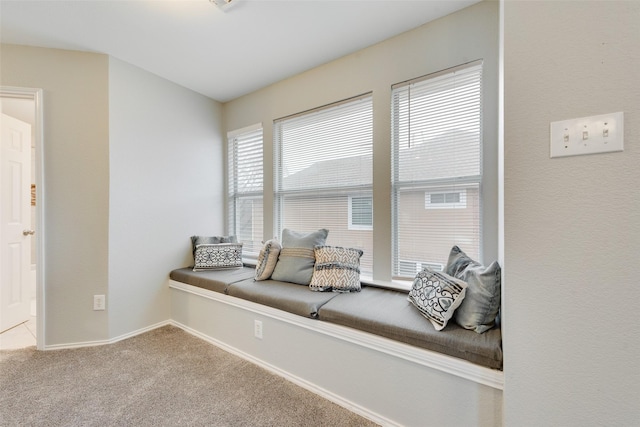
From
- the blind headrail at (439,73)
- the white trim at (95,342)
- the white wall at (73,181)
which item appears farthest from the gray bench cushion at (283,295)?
the blind headrail at (439,73)

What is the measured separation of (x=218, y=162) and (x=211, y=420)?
263cm

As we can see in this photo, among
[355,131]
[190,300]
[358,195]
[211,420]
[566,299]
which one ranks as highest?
[355,131]

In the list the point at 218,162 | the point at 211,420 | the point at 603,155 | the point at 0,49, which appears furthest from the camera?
the point at 218,162

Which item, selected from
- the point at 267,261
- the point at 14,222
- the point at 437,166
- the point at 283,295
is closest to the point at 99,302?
the point at 14,222

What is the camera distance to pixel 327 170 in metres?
2.45

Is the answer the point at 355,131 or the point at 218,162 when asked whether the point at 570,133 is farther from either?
the point at 218,162

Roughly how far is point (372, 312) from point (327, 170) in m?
1.40

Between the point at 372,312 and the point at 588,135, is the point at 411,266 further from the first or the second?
the point at 588,135

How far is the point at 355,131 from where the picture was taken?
7.40 ft

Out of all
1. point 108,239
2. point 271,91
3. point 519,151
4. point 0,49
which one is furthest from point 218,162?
point 519,151

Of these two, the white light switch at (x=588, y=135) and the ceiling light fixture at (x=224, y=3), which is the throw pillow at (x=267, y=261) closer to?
the ceiling light fixture at (x=224, y=3)

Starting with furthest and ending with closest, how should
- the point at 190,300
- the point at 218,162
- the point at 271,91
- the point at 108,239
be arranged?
1. the point at 218,162
2. the point at 271,91
3. the point at 190,300
4. the point at 108,239

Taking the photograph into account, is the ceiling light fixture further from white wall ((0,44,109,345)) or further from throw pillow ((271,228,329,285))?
throw pillow ((271,228,329,285))

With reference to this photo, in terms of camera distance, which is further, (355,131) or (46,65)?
(355,131)
